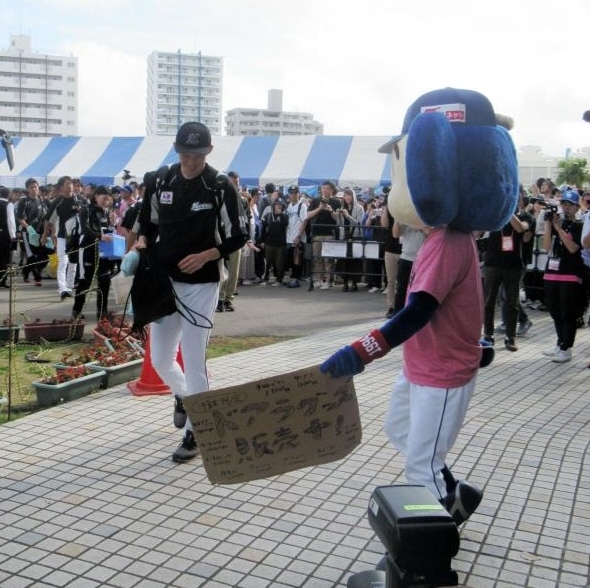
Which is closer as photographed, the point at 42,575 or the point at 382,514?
the point at 382,514

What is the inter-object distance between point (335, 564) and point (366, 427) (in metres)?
2.27

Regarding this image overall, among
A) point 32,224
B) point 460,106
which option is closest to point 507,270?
point 460,106

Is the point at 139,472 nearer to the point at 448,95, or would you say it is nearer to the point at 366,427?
the point at 366,427

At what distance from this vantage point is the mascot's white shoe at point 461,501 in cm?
356

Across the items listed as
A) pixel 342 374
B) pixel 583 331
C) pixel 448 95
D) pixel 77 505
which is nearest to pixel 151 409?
pixel 77 505

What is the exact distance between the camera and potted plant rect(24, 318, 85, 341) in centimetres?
892

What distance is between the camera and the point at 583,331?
11203mm

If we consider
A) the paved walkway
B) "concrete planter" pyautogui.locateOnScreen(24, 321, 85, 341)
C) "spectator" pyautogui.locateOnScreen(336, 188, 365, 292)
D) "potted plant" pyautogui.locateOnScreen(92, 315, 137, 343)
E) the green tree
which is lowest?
the paved walkway

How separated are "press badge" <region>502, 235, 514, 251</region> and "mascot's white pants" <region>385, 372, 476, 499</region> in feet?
19.9

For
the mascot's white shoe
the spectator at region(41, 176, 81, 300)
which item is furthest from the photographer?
the mascot's white shoe

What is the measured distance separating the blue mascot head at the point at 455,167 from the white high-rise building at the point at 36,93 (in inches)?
6799

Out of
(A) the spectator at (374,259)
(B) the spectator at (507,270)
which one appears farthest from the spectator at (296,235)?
(B) the spectator at (507,270)

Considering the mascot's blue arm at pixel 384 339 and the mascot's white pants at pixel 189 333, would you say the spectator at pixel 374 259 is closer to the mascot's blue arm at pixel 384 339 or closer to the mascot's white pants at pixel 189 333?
the mascot's white pants at pixel 189 333

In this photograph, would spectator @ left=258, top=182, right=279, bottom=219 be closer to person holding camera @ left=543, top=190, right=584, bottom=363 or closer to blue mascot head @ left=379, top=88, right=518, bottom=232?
person holding camera @ left=543, top=190, right=584, bottom=363
